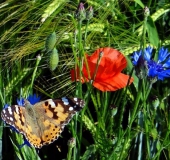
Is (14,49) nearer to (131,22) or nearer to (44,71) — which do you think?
(44,71)

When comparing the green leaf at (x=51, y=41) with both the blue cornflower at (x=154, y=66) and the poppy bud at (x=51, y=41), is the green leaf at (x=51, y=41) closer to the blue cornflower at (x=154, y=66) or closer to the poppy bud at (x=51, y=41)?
the poppy bud at (x=51, y=41)

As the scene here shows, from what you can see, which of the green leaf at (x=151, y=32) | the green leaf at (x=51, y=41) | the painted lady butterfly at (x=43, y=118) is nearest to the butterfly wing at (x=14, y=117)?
the painted lady butterfly at (x=43, y=118)

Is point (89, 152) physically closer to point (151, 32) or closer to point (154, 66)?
point (154, 66)

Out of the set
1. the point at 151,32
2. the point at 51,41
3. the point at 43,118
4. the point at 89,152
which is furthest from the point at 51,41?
the point at 151,32

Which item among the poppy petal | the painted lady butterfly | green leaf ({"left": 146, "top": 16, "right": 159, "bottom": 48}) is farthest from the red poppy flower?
green leaf ({"left": 146, "top": 16, "right": 159, "bottom": 48})

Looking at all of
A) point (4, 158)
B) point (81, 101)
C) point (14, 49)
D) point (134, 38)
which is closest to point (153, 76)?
point (81, 101)
